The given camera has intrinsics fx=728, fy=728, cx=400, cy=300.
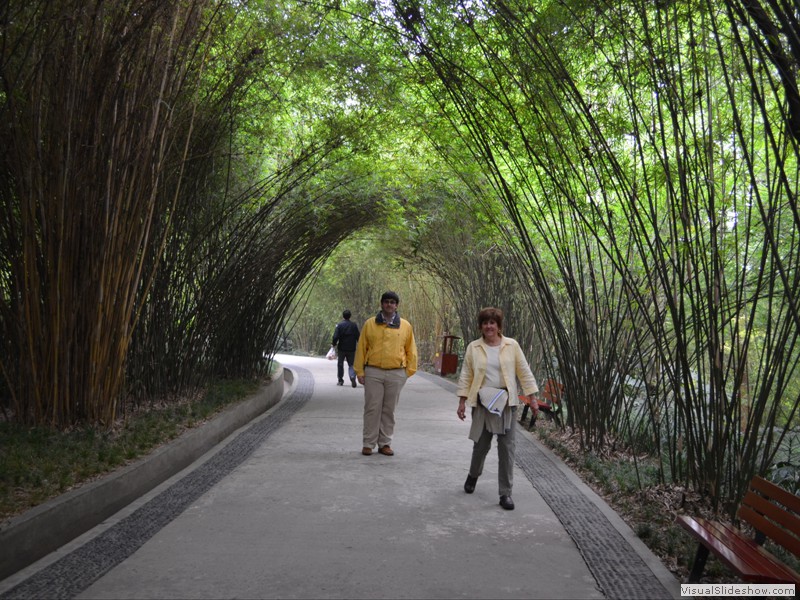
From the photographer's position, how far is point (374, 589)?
260cm

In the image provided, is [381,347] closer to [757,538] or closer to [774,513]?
[757,538]

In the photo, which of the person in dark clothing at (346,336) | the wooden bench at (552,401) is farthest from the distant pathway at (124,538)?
the person in dark clothing at (346,336)

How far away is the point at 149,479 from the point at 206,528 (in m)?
0.96

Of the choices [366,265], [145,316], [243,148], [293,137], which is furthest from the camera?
[366,265]

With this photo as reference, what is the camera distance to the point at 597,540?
3.31 meters

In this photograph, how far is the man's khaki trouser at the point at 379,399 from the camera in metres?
5.26

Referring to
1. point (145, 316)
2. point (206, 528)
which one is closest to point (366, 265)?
point (145, 316)

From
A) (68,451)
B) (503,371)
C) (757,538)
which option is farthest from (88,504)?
(757,538)

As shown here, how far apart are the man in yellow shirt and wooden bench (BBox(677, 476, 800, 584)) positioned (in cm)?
269

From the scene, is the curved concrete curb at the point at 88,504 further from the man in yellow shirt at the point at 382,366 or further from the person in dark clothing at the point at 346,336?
the person in dark clothing at the point at 346,336

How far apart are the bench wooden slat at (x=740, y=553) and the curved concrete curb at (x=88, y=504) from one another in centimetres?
251

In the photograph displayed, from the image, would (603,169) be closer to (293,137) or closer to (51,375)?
(51,375)

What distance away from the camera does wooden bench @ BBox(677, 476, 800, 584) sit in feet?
7.48

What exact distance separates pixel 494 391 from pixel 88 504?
2.11 meters
